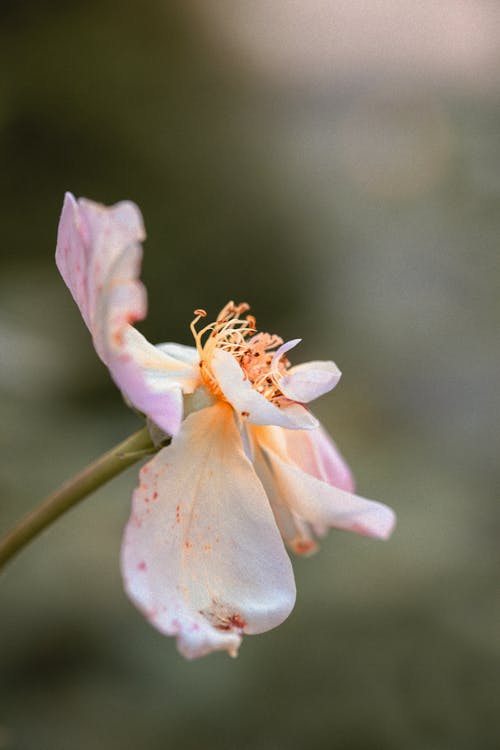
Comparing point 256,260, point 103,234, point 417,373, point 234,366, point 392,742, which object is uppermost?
point 103,234

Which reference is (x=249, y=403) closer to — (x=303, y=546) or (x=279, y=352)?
(x=279, y=352)

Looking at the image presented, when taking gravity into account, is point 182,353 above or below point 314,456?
above

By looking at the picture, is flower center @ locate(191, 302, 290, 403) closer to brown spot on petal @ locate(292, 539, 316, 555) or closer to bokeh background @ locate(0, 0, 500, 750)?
brown spot on petal @ locate(292, 539, 316, 555)

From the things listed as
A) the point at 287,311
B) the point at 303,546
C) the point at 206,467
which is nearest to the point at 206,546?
the point at 206,467

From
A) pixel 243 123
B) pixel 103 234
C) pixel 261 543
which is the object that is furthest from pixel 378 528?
pixel 243 123

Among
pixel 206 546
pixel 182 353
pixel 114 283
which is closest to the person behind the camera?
pixel 114 283

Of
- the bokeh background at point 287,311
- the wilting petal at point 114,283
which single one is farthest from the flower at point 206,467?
the bokeh background at point 287,311

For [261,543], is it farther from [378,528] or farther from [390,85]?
[390,85]
